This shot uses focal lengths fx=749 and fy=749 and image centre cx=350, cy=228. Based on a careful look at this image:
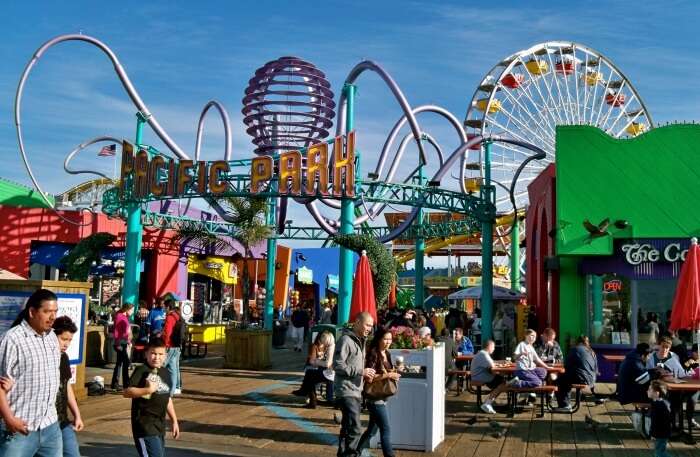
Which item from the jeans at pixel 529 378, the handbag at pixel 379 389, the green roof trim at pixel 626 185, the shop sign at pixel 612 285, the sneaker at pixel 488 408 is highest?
the green roof trim at pixel 626 185

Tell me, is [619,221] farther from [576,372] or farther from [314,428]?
[314,428]

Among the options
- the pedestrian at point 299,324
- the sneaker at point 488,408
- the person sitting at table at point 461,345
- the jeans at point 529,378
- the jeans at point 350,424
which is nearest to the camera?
the jeans at point 350,424

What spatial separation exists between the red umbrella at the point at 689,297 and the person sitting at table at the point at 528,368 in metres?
2.29

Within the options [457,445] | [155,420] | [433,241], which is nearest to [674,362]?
[457,445]

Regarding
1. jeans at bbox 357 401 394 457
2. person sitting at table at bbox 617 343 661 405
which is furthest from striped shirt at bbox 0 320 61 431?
person sitting at table at bbox 617 343 661 405

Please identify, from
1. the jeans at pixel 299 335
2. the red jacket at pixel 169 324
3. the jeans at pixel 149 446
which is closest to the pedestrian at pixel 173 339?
the red jacket at pixel 169 324

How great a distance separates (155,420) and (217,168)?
14460 millimetres

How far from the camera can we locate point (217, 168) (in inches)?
774

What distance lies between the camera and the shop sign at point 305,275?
1398 inches

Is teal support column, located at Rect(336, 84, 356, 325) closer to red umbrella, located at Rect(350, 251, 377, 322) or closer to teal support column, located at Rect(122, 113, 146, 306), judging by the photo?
red umbrella, located at Rect(350, 251, 377, 322)

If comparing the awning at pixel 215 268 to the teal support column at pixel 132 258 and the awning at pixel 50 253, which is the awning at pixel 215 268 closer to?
the awning at pixel 50 253

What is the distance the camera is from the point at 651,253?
15695 mm

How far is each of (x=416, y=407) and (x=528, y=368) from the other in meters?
3.37

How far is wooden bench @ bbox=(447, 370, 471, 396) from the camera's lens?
13508 mm
